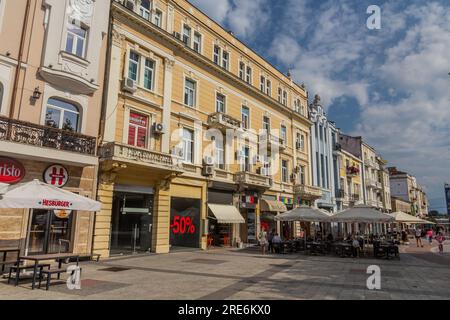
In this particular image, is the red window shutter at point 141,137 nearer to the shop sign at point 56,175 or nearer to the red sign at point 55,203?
the shop sign at point 56,175

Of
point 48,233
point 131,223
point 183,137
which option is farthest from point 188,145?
point 48,233

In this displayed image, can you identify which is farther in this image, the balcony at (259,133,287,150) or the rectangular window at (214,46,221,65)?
the balcony at (259,133,287,150)

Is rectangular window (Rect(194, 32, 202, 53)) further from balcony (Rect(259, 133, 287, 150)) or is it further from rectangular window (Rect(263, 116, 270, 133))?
rectangular window (Rect(263, 116, 270, 133))

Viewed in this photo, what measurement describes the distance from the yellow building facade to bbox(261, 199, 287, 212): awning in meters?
0.08

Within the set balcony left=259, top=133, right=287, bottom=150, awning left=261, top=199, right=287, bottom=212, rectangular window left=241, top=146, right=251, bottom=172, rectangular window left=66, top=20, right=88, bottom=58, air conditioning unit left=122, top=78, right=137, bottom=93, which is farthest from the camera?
balcony left=259, top=133, right=287, bottom=150

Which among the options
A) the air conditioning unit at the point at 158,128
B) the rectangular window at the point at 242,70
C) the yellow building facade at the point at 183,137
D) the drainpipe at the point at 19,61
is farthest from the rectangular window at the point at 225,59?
the drainpipe at the point at 19,61

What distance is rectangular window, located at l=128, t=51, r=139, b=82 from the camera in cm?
1848

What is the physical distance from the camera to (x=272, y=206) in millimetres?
27734

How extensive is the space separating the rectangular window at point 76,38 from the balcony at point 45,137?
13.8 ft

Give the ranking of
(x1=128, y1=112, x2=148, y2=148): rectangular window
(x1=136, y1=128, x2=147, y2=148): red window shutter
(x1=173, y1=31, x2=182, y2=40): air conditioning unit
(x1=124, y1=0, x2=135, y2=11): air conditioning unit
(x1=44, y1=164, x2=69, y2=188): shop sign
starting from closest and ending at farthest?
(x1=44, y1=164, x2=69, y2=188): shop sign
(x1=128, y1=112, x2=148, y2=148): rectangular window
(x1=124, y1=0, x2=135, y2=11): air conditioning unit
(x1=136, y1=128, x2=147, y2=148): red window shutter
(x1=173, y1=31, x2=182, y2=40): air conditioning unit

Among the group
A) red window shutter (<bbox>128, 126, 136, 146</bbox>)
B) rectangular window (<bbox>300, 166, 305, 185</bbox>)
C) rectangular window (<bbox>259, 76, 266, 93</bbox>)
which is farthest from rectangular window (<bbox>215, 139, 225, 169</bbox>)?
rectangular window (<bbox>300, 166, 305, 185</bbox>)

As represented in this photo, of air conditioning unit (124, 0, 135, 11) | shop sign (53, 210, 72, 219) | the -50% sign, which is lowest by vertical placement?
the -50% sign
